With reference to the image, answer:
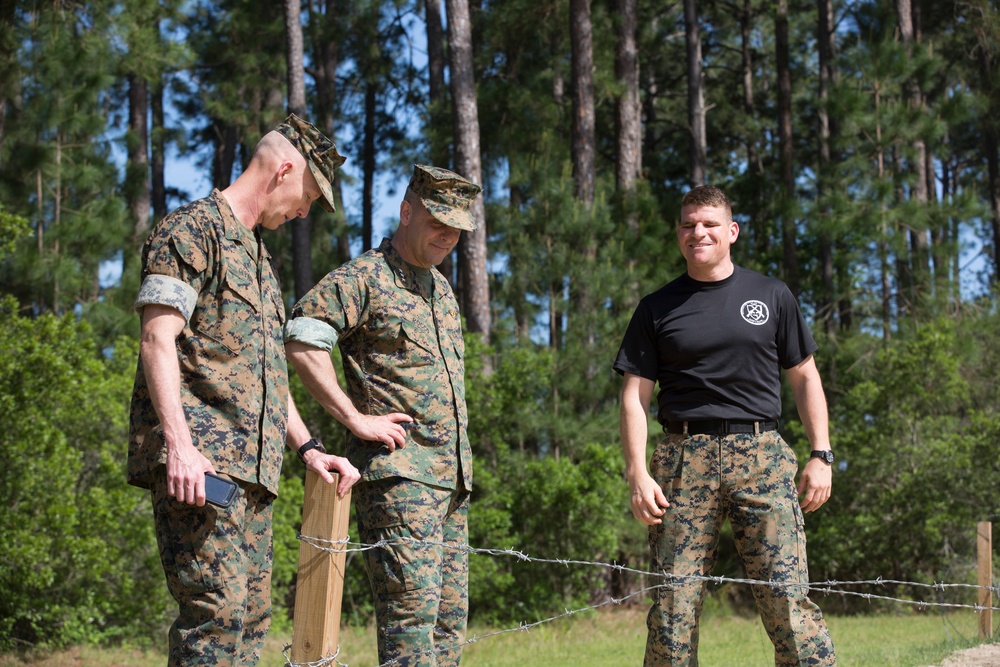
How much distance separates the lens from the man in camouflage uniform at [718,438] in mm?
3725

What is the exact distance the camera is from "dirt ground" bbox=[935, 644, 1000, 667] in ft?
17.7

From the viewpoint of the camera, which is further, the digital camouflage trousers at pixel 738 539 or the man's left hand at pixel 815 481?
the man's left hand at pixel 815 481

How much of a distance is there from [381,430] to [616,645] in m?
6.92

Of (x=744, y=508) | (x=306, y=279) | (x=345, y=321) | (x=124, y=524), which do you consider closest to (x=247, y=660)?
(x=345, y=321)

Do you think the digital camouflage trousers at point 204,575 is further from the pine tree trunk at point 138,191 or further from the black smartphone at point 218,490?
the pine tree trunk at point 138,191

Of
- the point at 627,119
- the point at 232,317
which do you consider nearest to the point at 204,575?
the point at 232,317

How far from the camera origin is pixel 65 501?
866 centimetres

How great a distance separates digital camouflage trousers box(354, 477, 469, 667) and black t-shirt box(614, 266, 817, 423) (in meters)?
0.94

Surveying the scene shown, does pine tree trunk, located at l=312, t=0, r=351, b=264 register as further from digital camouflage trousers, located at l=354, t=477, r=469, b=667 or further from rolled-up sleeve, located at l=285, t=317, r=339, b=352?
digital camouflage trousers, located at l=354, t=477, r=469, b=667

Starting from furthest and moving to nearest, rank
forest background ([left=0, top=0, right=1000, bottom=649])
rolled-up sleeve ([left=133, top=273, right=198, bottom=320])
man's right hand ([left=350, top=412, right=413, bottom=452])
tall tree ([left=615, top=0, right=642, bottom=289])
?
tall tree ([left=615, top=0, right=642, bottom=289]) → forest background ([left=0, top=0, right=1000, bottom=649]) → man's right hand ([left=350, top=412, right=413, bottom=452]) → rolled-up sleeve ([left=133, top=273, right=198, bottom=320])

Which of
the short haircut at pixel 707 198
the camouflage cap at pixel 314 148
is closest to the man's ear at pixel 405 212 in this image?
the camouflage cap at pixel 314 148

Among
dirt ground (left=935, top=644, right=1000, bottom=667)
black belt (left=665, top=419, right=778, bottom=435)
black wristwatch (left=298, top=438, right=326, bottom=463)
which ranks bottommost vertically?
dirt ground (left=935, top=644, right=1000, bottom=667)

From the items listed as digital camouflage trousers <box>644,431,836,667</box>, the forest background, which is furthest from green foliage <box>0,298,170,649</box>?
digital camouflage trousers <box>644,431,836,667</box>

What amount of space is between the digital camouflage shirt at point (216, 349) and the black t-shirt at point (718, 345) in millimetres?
1537
